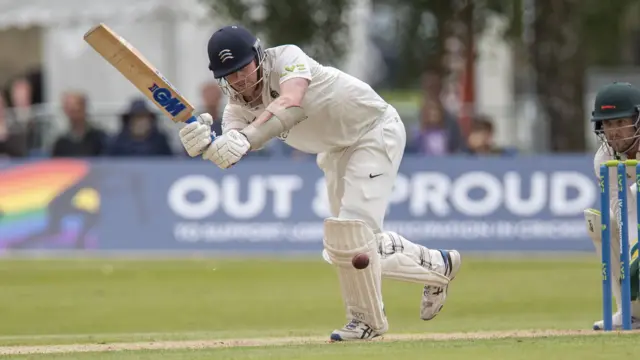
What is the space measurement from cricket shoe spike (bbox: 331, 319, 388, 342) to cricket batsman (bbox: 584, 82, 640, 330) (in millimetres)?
1233

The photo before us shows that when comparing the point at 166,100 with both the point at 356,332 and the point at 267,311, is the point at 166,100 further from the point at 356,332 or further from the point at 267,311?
the point at 267,311

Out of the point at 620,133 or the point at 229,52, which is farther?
the point at 620,133

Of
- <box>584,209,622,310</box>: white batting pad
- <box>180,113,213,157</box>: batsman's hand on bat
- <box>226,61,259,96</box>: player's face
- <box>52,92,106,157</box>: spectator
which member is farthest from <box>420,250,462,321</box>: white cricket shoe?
<box>52,92,106,157</box>: spectator

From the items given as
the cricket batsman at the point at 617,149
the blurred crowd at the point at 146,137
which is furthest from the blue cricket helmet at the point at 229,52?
the blurred crowd at the point at 146,137

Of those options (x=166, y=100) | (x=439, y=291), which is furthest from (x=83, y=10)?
(x=166, y=100)

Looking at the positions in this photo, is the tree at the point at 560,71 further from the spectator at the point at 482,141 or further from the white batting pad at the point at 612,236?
the white batting pad at the point at 612,236

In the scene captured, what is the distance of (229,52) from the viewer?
6738 millimetres

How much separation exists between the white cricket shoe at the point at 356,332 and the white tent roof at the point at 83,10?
33.5ft

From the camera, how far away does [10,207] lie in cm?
1347

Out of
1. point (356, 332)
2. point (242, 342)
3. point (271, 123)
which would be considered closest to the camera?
point (271, 123)

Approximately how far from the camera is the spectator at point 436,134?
572 inches

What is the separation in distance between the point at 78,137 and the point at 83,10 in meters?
3.00

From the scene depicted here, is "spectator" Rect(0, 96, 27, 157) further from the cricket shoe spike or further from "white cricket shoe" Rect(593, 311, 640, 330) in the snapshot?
"white cricket shoe" Rect(593, 311, 640, 330)

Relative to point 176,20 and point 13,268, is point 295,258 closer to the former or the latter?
point 13,268
